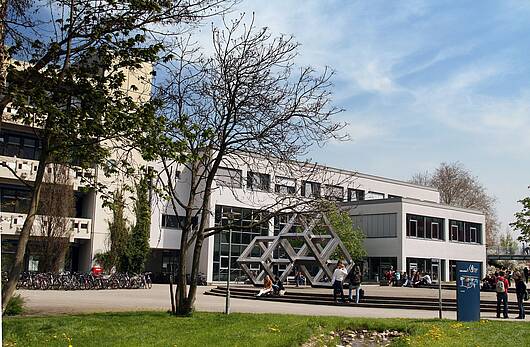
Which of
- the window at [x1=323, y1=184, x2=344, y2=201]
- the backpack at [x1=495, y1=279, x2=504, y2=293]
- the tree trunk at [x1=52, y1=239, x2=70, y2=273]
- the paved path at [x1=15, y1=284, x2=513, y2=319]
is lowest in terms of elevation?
the paved path at [x1=15, y1=284, x2=513, y2=319]

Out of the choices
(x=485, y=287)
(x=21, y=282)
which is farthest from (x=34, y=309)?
(x=485, y=287)

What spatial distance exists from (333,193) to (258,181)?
2.36 metres

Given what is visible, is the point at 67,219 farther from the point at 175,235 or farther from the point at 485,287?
the point at 485,287

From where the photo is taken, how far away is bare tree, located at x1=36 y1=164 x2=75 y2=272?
136ft

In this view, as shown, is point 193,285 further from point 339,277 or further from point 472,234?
point 472,234

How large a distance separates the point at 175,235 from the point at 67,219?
12732 mm

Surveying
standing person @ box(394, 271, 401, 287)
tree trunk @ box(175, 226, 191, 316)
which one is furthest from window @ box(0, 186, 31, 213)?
standing person @ box(394, 271, 401, 287)

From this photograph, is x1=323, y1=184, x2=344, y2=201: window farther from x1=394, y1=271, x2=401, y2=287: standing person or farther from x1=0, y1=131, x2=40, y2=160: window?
x1=394, y1=271, x2=401, y2=287: standing person

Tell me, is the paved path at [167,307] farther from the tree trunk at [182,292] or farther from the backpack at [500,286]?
the tree trunk at [182,292]

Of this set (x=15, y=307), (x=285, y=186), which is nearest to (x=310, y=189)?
(x=285, y=186)

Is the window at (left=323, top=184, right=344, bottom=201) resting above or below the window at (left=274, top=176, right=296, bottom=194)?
below

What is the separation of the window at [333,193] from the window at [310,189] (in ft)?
0.75

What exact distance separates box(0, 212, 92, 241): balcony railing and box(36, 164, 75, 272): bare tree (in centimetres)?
37

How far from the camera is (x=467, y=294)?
1889cm
